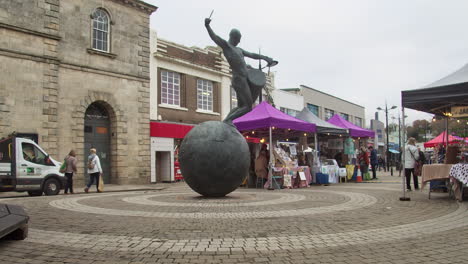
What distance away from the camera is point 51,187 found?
14.4 m

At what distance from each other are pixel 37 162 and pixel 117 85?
8.10m

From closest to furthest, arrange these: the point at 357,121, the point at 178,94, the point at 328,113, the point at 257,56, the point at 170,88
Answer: the point at 257,56, the point at 170,88, the point at 178,94, the point at 328,113, the point at 357,121

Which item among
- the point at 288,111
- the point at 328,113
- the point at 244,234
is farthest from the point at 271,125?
the point at 328,113

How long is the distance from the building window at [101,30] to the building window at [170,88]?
4.60 m

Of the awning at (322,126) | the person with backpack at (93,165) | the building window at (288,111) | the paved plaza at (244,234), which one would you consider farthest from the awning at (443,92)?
the building window at (288,111)

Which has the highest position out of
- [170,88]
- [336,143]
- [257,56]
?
[170,88]

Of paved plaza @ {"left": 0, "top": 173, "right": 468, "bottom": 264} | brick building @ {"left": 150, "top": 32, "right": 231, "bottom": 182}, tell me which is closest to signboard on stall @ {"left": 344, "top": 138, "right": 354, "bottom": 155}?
brick building @ {"left": 150, "top": 32, "right": 231, "bottom": 182}

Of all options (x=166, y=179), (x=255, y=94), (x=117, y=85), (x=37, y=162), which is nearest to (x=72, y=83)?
(x=117, y=85)

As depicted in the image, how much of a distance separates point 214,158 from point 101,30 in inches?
593

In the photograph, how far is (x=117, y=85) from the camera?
21.3 meters

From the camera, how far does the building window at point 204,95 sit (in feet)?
90.2

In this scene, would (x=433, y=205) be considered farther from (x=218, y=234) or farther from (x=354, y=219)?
(x=218, y=234)

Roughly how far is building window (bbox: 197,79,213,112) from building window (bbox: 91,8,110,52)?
7916 mm

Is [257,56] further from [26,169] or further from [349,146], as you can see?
[349,146]
